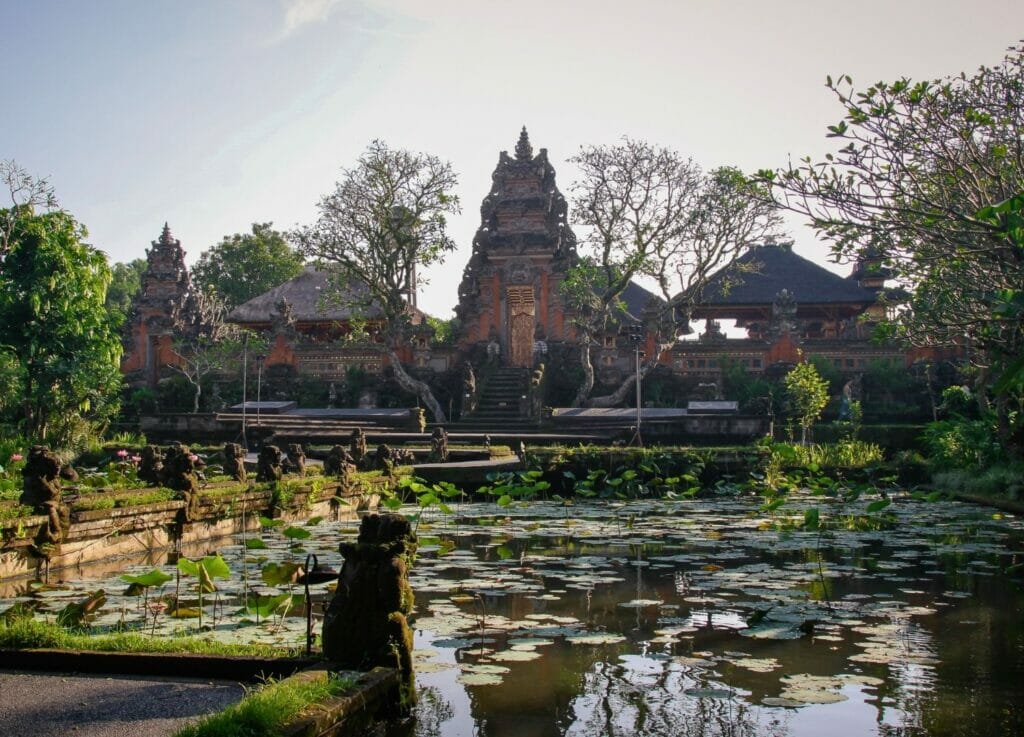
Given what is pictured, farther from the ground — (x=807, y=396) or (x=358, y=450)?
(x=807, y=396)

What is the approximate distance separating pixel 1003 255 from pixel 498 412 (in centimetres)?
1611

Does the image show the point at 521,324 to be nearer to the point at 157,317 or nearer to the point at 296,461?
the point at 157,317

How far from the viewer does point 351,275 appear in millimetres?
27594

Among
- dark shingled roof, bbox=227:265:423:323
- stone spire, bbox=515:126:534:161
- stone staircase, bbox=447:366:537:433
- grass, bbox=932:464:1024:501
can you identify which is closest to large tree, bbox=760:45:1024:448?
grass, bbox=932:464:1024:501

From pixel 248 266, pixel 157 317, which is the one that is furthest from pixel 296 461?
pixel 248 266

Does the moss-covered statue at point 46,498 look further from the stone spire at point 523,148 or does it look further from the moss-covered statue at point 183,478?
the stone spire at point 523,148

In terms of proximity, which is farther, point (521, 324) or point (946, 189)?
point (521, 324)

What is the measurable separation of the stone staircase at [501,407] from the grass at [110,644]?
17.3 meters

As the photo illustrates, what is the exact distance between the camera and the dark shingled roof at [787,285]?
106 ft

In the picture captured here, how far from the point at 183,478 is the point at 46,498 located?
2.05 metres

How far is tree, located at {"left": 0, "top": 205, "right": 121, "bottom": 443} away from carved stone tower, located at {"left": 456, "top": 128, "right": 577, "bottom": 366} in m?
11.7

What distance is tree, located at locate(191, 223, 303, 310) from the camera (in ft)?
160

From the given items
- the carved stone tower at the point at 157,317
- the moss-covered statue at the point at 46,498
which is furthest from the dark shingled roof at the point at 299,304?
the moss-covered statue at the point at 46,498

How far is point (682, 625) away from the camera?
19.1 feet
